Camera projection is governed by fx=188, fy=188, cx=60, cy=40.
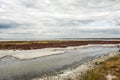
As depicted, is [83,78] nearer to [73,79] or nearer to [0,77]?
[73,79]

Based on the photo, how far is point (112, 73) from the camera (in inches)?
827

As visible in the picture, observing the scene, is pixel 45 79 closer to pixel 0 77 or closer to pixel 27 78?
pixel 27 78

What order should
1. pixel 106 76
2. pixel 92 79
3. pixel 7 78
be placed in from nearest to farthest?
pixel 92 79 → pixel 106 76 → pixel 7 78

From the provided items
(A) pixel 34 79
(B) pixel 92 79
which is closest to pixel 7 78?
(A) pixel 34 79

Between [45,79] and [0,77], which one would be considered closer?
[45,79]

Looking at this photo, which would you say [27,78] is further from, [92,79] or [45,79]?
[92,79]

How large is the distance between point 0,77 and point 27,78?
3.25 meters

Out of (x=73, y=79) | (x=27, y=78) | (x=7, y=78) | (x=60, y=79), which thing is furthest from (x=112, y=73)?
(x=7, y=78)

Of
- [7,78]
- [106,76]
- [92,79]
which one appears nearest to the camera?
[92,79]

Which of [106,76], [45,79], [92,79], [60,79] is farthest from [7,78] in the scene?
[106,76]

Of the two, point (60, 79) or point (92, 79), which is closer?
point (92, 79)

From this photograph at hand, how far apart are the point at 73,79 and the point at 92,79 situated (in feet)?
7.72

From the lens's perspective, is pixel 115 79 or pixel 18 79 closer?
pixel 115 79

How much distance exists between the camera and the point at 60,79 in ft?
65.9
